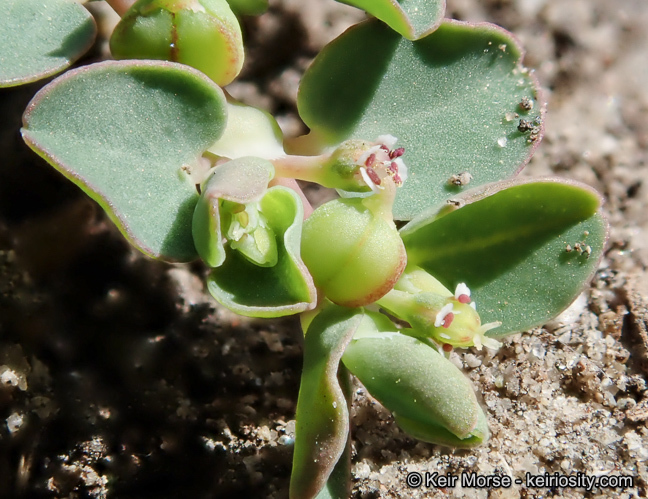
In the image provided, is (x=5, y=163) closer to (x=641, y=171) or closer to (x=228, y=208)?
(x=228, y=208)

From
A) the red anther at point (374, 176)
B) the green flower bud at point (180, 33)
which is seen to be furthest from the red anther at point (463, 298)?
the green flower bud at point (180, 33)

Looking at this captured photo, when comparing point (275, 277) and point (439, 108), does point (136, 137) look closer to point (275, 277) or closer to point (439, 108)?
point (275, 277)

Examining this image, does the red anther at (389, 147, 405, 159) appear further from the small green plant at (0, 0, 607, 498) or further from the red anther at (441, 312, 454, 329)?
the red anther at (441, 312, 454, 329)

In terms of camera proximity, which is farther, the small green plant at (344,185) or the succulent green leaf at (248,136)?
the succulent green leaf at (248,136)

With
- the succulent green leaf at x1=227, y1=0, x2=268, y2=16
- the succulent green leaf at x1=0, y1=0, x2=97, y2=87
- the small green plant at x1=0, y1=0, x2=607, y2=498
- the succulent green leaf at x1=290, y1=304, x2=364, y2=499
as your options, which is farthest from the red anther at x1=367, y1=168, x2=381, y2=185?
the succulent green leaf at x1=0, y1=0, x2=97, y2=87

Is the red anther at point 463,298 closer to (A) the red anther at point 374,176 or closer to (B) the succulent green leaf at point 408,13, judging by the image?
(A) the red anther at point 374,176
